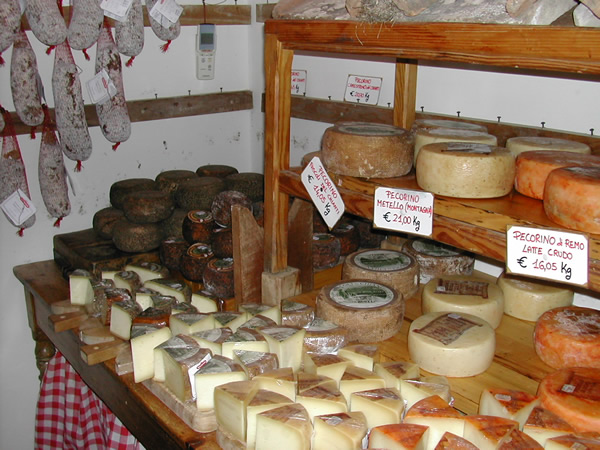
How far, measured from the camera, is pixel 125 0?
6.91 feet

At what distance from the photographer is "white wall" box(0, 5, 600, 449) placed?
201 centimetres

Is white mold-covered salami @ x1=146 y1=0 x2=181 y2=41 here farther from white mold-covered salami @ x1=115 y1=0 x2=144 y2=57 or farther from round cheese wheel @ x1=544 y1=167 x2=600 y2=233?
round cheese wheel @ x1=544 y1=167 x2=600 y2=233

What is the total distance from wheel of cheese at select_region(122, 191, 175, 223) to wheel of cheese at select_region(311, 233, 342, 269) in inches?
23.0

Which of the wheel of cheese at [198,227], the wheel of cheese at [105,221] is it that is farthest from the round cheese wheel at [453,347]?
the wheel of cheese at [105,221]

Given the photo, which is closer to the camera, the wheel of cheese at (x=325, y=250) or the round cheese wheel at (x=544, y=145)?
the round cheese wheel at (x=544, y=145)

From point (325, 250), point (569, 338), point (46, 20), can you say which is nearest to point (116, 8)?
point (46, 20)

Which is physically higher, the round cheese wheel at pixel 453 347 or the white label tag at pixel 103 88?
the white label tag at pixel 103 88

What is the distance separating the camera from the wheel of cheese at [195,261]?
1984 mm

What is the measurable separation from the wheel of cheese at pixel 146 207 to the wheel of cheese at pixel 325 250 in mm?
585

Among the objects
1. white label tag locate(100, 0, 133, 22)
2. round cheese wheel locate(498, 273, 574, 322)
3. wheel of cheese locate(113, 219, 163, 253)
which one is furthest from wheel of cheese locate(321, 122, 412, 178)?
white label tag locate(100, 0, 133, 22)

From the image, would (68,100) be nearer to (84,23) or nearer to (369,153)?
(84,23)

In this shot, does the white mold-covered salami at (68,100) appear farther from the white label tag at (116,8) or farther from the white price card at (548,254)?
the white price card at (548,254)

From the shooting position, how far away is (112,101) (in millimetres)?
2219

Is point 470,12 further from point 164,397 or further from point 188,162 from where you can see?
point 188,162
